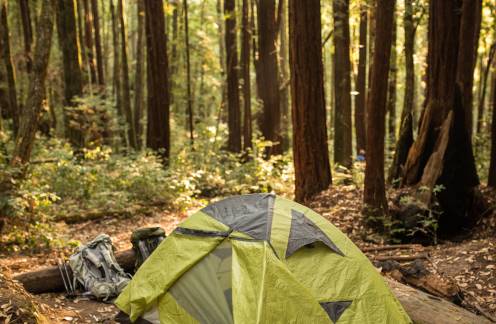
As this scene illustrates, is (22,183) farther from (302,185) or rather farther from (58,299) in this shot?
(302,185)

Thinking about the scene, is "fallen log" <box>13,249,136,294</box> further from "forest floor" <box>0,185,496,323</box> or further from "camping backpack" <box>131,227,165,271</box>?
"camping backpack" <box>131,227,165,271</box>

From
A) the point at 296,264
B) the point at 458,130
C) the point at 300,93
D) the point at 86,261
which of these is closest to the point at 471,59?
the point at 458,130

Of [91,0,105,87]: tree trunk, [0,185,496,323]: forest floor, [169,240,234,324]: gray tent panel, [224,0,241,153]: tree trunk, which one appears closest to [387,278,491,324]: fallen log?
[0,185,496,323]: forest floor

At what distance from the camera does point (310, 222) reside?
18.2ft

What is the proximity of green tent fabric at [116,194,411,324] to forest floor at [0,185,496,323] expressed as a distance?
882mm

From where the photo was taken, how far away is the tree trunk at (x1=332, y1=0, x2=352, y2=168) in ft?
48.1

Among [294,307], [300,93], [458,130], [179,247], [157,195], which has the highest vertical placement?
[300,93]

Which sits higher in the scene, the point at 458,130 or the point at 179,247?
the point at 458,130

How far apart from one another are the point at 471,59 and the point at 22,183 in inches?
373

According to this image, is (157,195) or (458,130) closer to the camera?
(458,130)

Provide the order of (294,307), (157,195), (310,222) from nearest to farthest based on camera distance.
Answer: (294,307) → (310,222) → (157,195)

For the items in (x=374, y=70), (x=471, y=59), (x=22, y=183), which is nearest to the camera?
(x=374, y=70)

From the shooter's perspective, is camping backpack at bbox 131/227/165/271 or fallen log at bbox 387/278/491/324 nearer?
fallen log at bbox 387/278/491/324

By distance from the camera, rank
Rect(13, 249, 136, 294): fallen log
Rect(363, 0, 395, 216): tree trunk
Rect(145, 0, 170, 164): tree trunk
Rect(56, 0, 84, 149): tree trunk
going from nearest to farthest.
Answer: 1. Rect(13, 249, 136, 294): fallen log
2. Rect(363, 0, 395, 216): tree trunk
3. Rect(56, 0, 84, 149): tree trunk
4. Rect(145, 0, 170, 164): tree trunk
